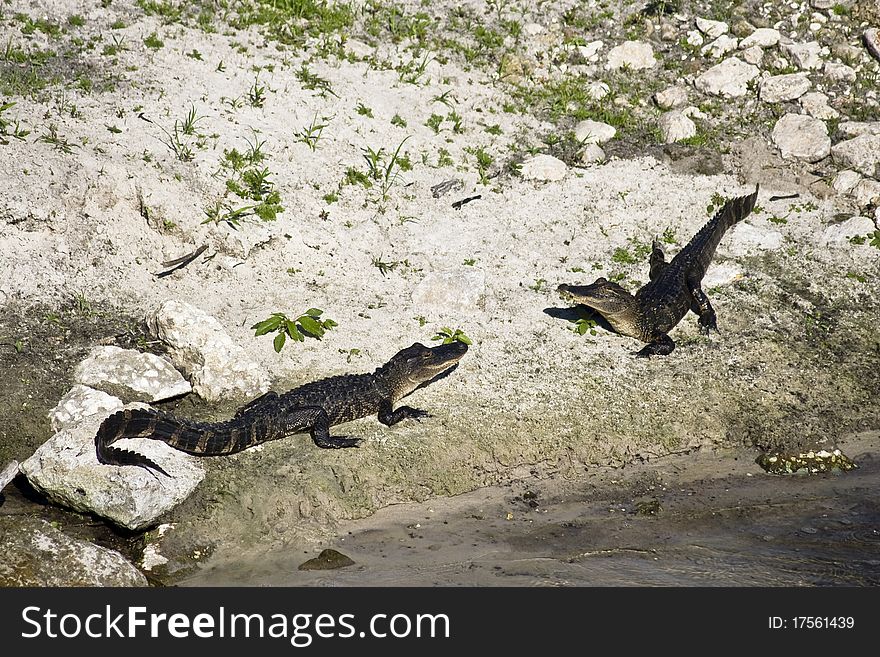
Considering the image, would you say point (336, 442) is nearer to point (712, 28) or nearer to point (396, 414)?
point (396, 414)

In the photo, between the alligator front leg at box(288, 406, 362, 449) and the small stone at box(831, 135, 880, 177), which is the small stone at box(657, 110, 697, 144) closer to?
the small stone at box(831, 135, 880, 177)

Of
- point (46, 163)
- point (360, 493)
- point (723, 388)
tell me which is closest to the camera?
point (360, 493)

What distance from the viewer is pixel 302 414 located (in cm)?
739

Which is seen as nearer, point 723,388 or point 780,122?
point 723,388

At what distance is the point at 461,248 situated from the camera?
1006 cm

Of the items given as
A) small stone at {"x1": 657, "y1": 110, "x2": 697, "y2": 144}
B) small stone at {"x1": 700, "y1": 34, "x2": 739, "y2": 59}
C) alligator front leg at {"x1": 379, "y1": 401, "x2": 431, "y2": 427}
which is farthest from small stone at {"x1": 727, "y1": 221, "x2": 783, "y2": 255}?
alligator front leg at {"x1": 379, "y1": 401, "x2": 431, "y2": 427}

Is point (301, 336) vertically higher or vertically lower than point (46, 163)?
lower

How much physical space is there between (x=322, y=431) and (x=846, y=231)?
23.1ft

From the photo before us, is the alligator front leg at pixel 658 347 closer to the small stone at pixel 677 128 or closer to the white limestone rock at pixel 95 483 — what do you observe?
the small stone at pixel 677 128

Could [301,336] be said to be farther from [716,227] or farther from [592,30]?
[592,30]

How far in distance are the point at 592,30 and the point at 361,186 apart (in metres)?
5.38

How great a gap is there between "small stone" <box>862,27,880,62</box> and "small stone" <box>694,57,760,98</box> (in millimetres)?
1797

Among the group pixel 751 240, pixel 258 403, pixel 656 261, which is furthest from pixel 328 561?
pixel 751 240
